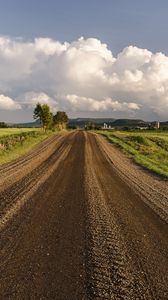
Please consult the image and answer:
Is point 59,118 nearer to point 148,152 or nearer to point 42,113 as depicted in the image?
point 42,113

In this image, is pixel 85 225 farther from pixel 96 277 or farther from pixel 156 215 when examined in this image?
pixel 96 277

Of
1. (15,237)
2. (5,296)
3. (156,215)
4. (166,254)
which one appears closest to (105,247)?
(166,254)

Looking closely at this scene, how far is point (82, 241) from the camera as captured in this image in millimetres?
8125

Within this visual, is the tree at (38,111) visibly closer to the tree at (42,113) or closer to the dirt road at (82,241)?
the tree at (42,113)

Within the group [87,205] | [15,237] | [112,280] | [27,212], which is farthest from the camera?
[87,205]

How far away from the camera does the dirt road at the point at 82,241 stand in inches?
229

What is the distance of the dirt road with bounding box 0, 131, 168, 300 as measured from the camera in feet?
19.1

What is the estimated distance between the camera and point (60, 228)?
9125mm

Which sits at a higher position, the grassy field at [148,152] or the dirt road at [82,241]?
the dirt road at [82,241]

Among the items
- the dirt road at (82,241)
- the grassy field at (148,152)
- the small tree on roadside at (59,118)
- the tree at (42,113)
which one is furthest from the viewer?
the small tree on roadside at (59,118)

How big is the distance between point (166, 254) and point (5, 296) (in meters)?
3.47

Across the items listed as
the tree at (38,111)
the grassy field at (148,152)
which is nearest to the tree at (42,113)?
the tree at (38,111)

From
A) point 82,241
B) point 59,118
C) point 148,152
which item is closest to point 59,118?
point 59,118

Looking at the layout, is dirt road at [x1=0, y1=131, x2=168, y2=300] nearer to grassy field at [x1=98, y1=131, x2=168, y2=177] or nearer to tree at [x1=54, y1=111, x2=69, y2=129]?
grassy field at [x1=98, y1=131, x2=168, y2=177]
